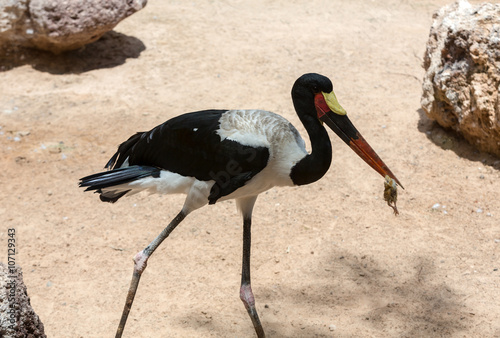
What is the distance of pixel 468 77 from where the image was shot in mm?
5543

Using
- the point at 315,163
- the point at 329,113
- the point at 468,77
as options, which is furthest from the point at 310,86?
the point at 468,77

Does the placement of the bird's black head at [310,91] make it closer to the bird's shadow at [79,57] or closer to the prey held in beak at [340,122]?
the prey held in beak at [340,122]

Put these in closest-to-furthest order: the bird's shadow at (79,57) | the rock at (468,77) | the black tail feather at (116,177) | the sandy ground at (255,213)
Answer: the black tail feather at (116,177) < the sandy ground at (255,213) < the rock at (468,77) < the bird's shadow at (79,57)

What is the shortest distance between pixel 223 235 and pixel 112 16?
356 cm

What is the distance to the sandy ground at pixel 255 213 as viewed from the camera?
3986 mm

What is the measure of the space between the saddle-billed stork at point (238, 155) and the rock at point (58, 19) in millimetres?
3873

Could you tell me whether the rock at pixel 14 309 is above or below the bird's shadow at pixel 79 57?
above

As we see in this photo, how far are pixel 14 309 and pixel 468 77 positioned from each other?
172 inches

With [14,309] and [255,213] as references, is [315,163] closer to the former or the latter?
[14,309]

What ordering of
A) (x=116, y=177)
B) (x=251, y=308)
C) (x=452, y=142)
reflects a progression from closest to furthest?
1. (x=116, y=177)
2. (x=251, y=308)
3. (x=452, y=142)

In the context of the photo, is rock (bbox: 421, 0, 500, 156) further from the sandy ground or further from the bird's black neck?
the bird's black neck

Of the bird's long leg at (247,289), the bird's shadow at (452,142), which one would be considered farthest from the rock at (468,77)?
the bird's long leg at (247,289)

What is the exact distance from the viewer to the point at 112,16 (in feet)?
23.6

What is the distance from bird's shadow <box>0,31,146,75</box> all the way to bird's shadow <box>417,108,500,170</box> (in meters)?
3.56
